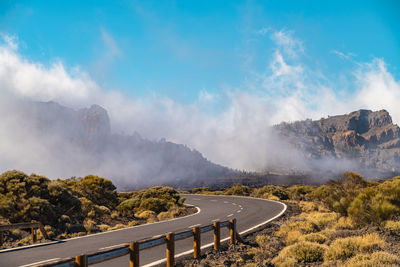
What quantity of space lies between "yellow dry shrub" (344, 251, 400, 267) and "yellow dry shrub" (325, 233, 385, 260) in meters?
0.70

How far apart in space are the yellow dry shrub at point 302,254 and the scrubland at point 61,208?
30.5 feet

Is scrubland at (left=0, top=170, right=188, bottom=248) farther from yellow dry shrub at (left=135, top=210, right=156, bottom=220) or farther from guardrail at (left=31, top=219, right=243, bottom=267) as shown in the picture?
guardrail at (left=31, top=219, right=243, bottom=267)

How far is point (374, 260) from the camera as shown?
765 centimetres

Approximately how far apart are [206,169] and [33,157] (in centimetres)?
8821

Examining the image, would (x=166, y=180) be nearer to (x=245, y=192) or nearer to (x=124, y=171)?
(x=124, y=171)

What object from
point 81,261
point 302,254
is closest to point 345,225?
point 302,254

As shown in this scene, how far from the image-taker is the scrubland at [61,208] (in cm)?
1498

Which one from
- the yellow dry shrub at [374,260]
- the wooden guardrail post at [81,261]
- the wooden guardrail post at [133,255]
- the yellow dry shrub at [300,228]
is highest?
the wooden guardrail post at [81,261]

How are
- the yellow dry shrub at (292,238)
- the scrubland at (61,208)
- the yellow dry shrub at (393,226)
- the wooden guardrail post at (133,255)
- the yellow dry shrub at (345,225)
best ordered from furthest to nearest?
the scrubland at (61,208) < the yellow dry shrub at (345,225) < the yellow dry shrub at (393,226) < the yellow dry shrub at (292,238) < the wooden guardrail post at (133,255)

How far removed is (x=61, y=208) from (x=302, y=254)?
543 inches

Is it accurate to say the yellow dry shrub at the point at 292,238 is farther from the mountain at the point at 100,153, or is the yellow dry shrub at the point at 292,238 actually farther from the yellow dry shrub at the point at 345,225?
the mountain at the point at 100,153

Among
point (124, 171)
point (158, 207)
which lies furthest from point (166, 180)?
point (158, 207)

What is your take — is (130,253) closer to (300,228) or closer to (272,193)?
(300,228)

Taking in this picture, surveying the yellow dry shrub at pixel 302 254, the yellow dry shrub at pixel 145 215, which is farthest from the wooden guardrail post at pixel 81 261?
the yellow dry shrub at pixel 145 215
